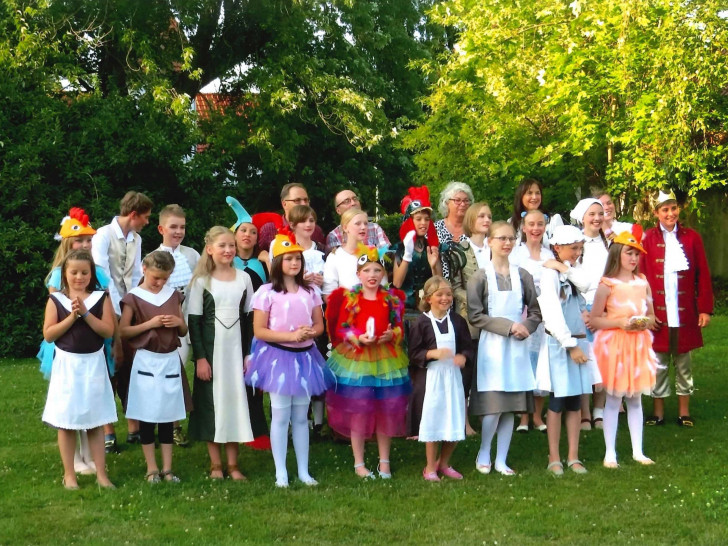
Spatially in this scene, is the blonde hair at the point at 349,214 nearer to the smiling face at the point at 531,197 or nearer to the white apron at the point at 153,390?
the smiling face at the point at 531,197

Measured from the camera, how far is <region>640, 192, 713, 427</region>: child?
337 inches

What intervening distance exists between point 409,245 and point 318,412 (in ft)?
5.94

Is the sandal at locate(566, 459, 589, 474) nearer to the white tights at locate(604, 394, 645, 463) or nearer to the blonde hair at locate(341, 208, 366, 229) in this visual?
the white tights at locate(604, 394, 645, 463)

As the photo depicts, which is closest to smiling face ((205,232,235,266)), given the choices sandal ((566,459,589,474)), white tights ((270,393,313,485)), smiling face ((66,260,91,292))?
smiling face ((66,260,91,292))

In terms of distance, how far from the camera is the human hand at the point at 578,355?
22.2 feet

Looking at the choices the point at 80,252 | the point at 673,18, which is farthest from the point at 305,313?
the point at 673,18

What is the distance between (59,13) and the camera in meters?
16.7

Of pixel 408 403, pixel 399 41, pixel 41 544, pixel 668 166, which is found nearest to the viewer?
pixel 41 544

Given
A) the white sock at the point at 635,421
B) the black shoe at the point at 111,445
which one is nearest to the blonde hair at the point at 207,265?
the black shoe at the point at 111,445

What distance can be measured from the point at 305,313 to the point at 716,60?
10.4 m

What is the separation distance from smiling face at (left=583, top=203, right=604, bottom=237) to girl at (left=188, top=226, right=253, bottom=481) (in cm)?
311

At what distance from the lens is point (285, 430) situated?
263 inches

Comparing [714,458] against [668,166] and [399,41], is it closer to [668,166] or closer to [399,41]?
[668,166]

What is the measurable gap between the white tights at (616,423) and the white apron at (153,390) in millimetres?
3119
